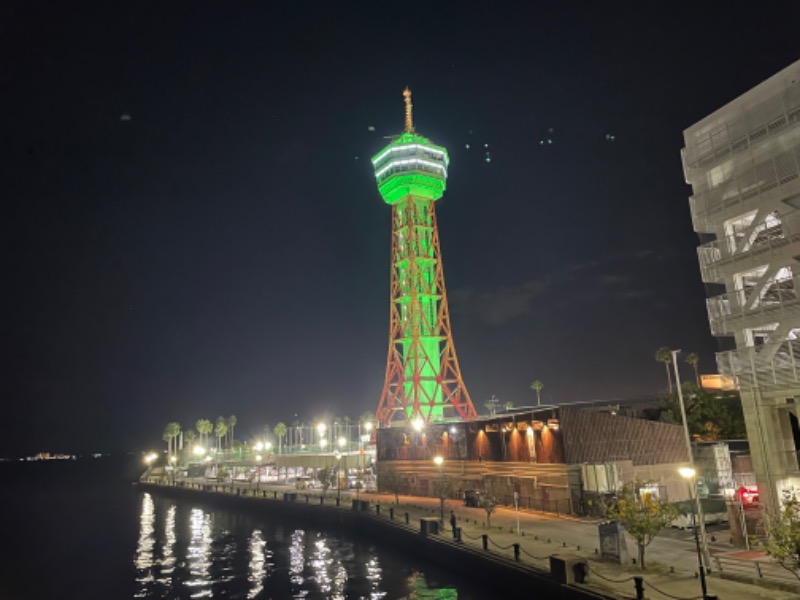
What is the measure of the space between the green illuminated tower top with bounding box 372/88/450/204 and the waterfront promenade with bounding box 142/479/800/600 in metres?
70.6

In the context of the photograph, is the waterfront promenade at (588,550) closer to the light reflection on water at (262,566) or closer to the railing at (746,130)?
the light reflection on water at (262,566)

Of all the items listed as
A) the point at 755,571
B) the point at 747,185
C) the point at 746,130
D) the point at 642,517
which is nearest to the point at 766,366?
the point at 747,185

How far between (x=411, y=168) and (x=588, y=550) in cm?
8840

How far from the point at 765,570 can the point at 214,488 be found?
80.8 metres

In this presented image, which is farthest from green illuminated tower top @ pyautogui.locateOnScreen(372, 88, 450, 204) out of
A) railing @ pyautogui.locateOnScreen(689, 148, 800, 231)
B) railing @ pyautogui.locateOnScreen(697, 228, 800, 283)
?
railing @ pyautogui.locateOnScreen(697, 228, 800, 283)

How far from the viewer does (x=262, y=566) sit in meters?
41.0

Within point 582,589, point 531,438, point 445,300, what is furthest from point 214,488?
point 582,589

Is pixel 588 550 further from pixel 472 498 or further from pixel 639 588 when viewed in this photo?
pixel 472 498

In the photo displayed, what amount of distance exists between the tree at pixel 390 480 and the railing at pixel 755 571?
116 ft

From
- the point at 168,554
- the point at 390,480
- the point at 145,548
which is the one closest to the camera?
the point at 168,554

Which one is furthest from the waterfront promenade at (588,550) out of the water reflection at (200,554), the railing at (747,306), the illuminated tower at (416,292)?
the illuminated tower at (416,292)

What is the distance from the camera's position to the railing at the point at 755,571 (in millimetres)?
21611

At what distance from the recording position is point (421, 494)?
64.3m

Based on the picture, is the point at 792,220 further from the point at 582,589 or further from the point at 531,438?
the point at 531,438
